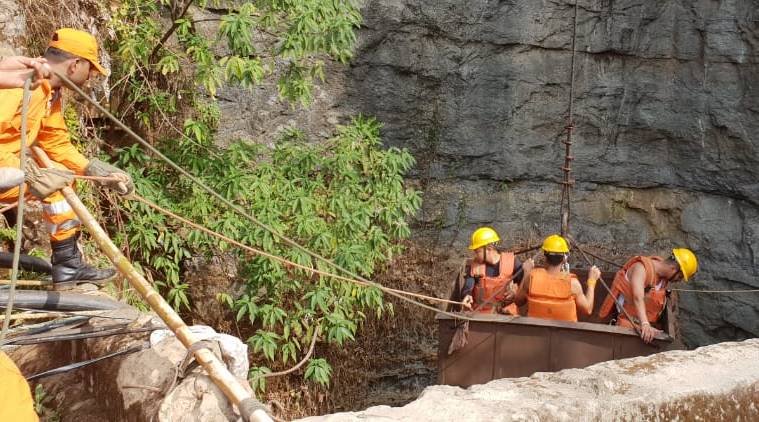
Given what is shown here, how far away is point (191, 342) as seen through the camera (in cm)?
298

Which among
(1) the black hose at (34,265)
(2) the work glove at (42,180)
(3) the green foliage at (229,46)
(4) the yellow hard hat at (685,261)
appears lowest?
(1) the black hose at (34,265)

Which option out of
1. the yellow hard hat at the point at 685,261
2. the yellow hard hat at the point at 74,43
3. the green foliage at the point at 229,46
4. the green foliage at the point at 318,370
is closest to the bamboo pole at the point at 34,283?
the yellow hard hat at the point at 74,43

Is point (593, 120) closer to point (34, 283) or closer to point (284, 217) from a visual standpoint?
→ point (284, 217)

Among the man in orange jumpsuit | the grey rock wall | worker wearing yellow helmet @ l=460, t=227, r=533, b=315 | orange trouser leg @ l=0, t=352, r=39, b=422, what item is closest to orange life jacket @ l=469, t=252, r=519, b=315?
worker wearing yellow helmet @ l=460, t=227, r=533, b=315

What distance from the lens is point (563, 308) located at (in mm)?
5898

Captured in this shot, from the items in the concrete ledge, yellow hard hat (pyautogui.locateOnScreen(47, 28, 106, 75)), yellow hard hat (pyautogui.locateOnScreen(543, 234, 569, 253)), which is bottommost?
the concrete ledge

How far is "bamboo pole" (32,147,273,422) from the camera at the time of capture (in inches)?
101

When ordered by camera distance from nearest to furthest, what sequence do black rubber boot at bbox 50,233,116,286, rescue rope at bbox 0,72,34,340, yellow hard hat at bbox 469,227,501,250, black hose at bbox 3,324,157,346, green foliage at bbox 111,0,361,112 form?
rescue rope at bbox 0,72,34,340, black hose at bbox 3,324,157,346, black rubber boot at bbox 50,233,116,286, green foliage at bbox 111,0,361,112, yellow hard hat at bbox 469,227,501,250

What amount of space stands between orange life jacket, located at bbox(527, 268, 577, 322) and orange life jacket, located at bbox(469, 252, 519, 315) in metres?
0.40

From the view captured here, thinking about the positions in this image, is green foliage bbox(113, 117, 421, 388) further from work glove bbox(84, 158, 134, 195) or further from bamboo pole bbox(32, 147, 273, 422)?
bamboo pole bbox(32, 147, 273, 422)

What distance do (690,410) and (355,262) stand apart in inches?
140

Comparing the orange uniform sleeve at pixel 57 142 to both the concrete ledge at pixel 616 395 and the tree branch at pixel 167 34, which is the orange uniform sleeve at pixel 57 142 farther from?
the concrete ledge at pixel 616 395

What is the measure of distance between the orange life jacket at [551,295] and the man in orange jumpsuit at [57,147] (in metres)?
3.14

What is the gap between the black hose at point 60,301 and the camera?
4.04m
